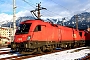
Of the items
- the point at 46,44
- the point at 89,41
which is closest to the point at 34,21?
the point at 46,44

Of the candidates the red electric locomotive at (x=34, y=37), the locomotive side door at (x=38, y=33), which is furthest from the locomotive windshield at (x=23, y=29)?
the locomotive side door at (x=38, y=33)

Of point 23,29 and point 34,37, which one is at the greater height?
point 23,29

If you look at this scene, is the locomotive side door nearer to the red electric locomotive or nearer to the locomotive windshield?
the red electric locomotive

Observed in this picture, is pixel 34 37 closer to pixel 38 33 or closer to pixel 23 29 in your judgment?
pixel 38 33

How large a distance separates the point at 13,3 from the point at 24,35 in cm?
1667

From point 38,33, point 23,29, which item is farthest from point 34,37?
point 23,29

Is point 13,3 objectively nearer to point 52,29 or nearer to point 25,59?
point 52,29

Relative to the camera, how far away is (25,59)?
44.4 ft

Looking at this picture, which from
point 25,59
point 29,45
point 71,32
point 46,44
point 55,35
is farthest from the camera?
point 71,32

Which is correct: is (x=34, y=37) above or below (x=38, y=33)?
below

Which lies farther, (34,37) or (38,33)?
(38,33)

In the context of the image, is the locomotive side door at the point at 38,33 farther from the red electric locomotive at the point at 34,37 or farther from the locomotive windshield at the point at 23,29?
the locomotive windshield at the point at 23,29

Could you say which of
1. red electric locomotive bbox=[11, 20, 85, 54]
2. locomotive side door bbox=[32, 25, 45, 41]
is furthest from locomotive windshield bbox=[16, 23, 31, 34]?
locomotive side door bbox=[32, 25, 45, 41]

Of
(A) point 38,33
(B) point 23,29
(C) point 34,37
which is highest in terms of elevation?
(B) point 23,29
